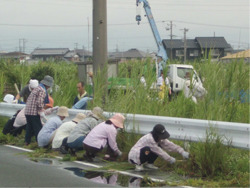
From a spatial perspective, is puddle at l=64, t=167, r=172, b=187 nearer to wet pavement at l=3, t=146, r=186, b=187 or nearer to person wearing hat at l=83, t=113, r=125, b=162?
wet pavement at l=3, t=146, r=186, b=187

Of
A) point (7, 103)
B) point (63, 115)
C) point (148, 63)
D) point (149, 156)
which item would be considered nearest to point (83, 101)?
point (63, 115)

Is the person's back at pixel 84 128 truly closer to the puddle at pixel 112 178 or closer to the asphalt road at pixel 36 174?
the asphalt road at pixel 36 174

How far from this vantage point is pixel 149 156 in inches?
352

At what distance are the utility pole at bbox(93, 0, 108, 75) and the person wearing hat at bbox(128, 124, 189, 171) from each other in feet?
12.7

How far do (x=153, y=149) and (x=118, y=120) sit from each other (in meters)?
1.36

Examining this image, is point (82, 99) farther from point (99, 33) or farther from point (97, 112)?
point (97, 112)

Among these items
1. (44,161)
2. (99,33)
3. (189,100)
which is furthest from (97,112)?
(99,33)

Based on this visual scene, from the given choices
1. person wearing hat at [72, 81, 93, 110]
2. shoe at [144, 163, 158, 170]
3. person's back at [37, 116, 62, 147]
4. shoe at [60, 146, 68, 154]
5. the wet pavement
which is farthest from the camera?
person wearing hat at [72, 81, 93, 110]

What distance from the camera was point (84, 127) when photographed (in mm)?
10602

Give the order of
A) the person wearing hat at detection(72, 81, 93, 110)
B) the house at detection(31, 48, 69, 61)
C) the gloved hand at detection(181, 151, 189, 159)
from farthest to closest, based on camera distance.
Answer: the house at detection(31, 48, 69, 61) < the person wearing hat at detection(72, 81, 93, 110) < the gloved hand at detection(181, 151, 189, 159)

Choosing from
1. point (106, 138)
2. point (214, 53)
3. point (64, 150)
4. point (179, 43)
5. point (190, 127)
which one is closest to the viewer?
point (190, 127)

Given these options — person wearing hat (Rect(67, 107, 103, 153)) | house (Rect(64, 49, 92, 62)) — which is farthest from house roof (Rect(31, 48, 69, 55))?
person wearing hat (Rect(67, 107, 103, 153))

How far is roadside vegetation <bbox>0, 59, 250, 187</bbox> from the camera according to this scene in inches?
322

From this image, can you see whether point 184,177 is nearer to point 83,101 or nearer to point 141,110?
point 141,110
